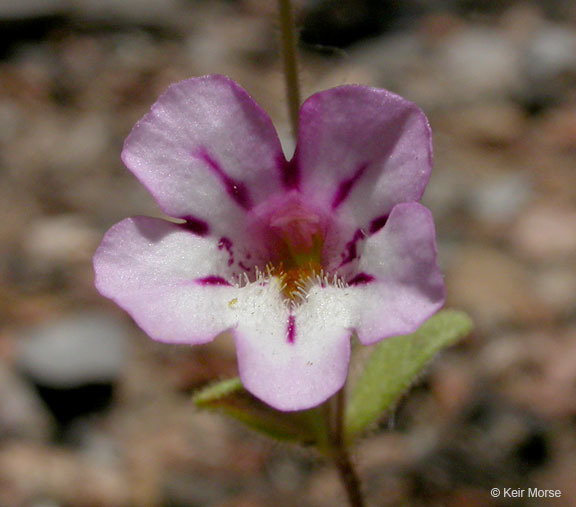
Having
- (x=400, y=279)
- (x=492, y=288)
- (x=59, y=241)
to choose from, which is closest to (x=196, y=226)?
(x=400, y=279)

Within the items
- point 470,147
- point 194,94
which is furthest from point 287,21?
point 470,147

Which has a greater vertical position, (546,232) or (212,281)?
(212,281)

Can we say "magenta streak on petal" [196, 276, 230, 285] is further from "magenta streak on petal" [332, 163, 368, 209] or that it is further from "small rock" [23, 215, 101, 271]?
"small rock" [23, 215, 101, 271]

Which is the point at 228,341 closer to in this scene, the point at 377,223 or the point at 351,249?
the point at 351,249

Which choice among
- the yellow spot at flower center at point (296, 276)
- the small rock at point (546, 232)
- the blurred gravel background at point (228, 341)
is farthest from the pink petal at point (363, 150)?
the small rock at point (546, 232)

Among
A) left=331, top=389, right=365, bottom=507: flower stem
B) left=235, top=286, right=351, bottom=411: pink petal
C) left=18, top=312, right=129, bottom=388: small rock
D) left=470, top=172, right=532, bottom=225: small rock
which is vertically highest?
left=235, top=286, right=351, bottom=411: pink petal

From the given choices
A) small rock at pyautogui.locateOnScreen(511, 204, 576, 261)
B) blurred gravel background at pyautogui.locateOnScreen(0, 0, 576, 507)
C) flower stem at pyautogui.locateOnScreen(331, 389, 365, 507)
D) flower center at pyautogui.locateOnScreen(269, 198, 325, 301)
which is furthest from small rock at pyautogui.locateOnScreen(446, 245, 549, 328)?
flower center at pyautogui.locateOnScreen(269, 198, 325, 301)

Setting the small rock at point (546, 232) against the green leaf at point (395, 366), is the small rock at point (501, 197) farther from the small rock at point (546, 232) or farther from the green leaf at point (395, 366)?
the green leaf at point (395, 366)

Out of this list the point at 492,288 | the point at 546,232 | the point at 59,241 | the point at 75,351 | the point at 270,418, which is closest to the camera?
the point at 270,418
